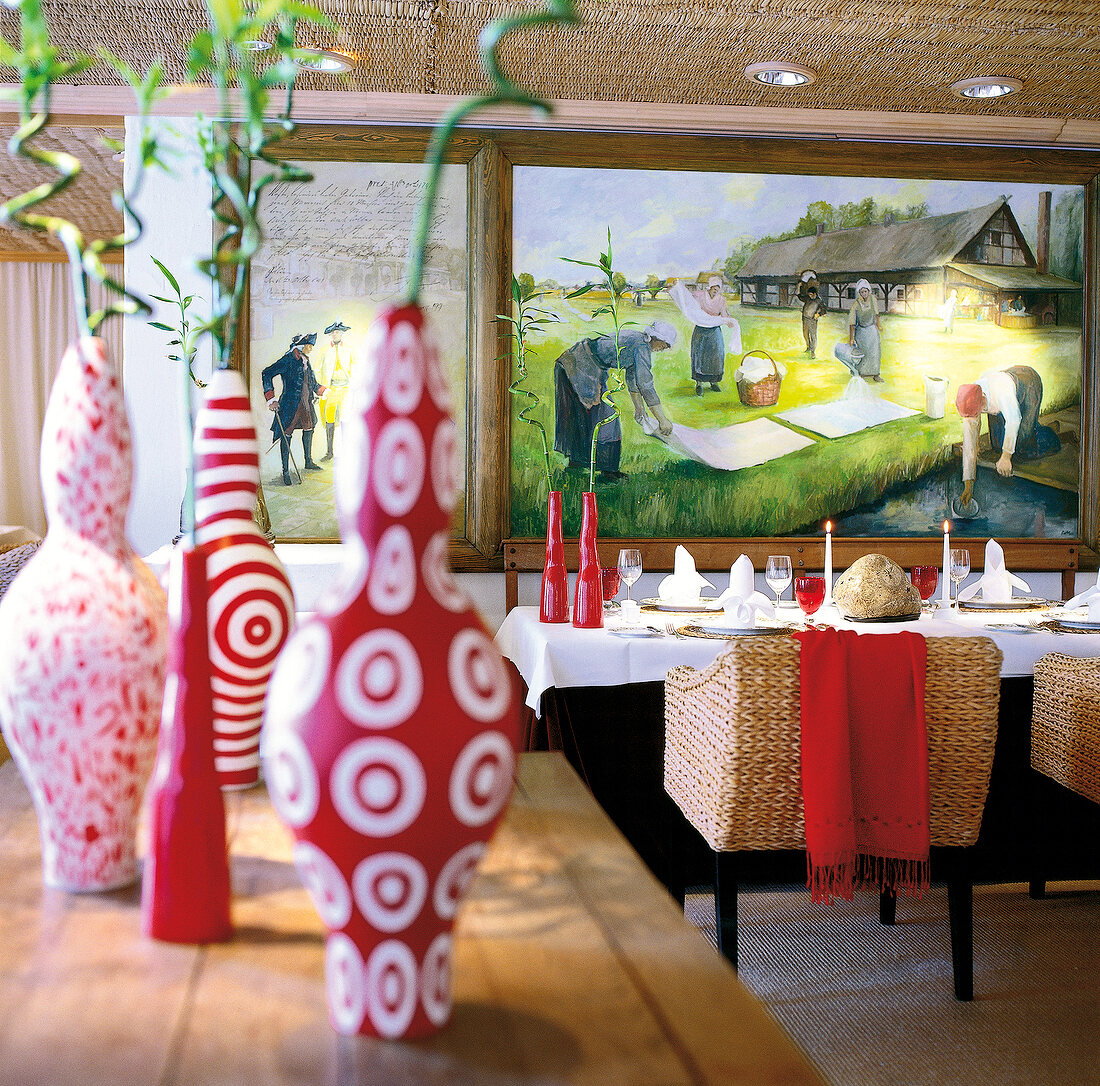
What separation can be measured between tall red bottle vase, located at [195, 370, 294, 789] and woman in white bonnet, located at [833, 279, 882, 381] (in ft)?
12.9

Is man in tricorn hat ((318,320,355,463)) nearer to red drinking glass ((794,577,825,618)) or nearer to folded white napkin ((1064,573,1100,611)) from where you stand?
red drinking glass ((794,577,825,618))

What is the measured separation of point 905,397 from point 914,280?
50 cm

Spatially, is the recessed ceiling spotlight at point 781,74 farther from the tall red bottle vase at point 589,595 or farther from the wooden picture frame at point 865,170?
the tall red bottle vase at point 589,595

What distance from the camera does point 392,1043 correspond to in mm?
585

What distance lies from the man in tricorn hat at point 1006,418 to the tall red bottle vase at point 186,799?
4.38 metres

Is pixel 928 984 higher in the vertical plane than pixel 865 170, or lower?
lower

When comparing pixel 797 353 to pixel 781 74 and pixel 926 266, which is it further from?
pixel 781 74

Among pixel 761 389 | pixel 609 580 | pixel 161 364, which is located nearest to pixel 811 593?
pixel 609 580

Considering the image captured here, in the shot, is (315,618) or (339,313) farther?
(339,313)

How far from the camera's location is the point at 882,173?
14.6 ft

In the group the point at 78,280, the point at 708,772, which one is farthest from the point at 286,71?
the point at 708,772

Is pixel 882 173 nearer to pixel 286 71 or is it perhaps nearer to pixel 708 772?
pixel 708 772

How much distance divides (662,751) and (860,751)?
2.65ft

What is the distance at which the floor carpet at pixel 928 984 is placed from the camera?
6.58 feet
